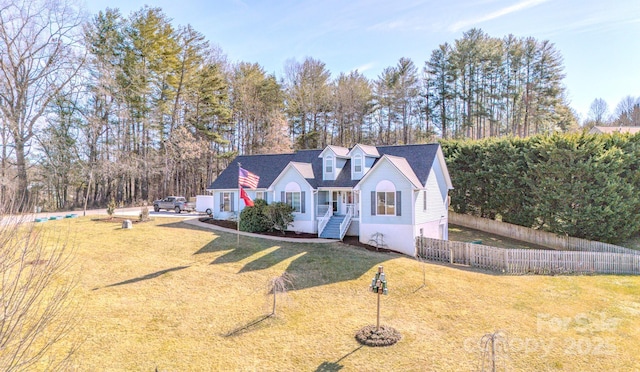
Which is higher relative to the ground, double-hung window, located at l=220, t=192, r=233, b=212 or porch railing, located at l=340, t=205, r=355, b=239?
double-hung window, located at l=220, t=192, r=233, b=212

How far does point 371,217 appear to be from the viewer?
2031cm

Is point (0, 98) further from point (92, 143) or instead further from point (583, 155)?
point (583, 155)

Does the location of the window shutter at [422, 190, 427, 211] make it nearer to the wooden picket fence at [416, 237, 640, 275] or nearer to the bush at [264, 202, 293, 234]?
the wooden picket fence at [416, 237, 640, 275]

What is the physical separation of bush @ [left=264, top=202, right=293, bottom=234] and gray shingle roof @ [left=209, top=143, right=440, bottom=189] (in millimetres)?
2615

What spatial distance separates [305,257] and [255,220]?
23.4ft

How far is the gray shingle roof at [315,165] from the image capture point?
2189cm

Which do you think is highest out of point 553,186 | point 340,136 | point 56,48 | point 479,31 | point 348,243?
point 479,31

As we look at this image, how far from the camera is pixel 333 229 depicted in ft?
71.7

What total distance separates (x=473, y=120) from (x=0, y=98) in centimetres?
4872

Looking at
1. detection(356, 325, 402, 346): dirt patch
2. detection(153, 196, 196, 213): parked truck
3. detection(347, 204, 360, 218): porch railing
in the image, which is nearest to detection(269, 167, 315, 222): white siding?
detection(347, 204, 360, 218): porch railing

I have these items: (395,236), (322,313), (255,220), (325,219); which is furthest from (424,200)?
(322,313)

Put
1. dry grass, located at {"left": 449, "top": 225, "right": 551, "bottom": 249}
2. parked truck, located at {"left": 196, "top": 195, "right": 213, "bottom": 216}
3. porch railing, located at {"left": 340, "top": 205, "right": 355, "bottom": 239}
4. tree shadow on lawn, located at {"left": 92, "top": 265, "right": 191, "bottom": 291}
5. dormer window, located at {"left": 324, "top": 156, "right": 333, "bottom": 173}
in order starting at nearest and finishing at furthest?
tree shadow on lawn, located at {"left": 92, "top": 265, "right": 191, "bottom": 291} → porch railing, located at {"left": 340, "top": 205, "right": 355, "bottom": 239} → dormer window, located at {"left": 324, "top": 156, "right": 333, "bottom": 173} → dry grass, located at {"left": 449, "top": 225, "right": 551, "bottom": 249} → parked truck, located at {"left": 196, "top": 195, "right": 213, "bottom": 216}

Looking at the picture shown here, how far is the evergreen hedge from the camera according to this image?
21.9 metres

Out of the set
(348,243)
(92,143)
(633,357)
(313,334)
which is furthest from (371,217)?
(92,143)
